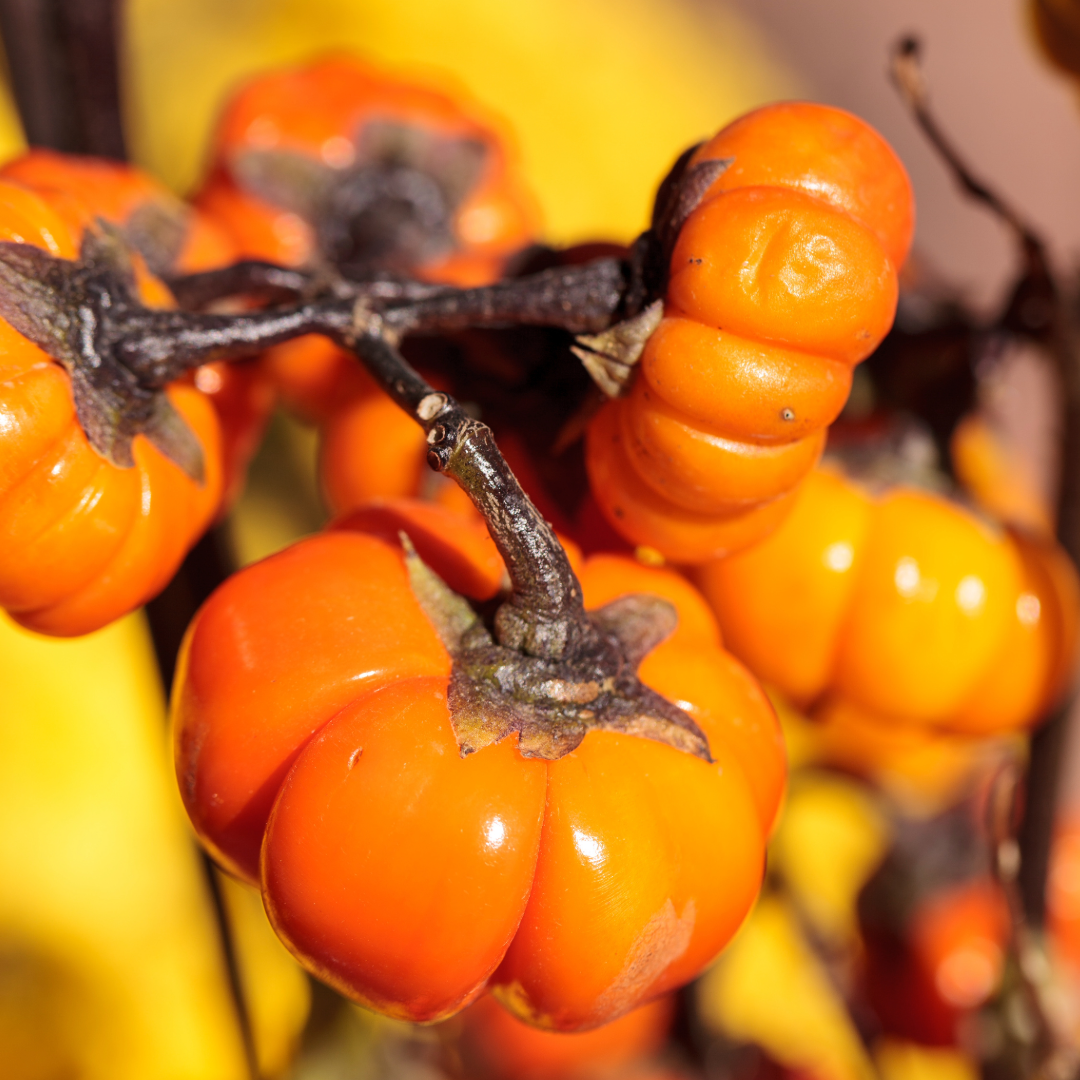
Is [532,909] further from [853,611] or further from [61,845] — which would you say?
[61,845]

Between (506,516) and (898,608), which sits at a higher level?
(506,516)

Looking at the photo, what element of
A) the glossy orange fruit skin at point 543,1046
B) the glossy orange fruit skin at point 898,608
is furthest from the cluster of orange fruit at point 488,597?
the glossy orange fruit skin at point 543,1046

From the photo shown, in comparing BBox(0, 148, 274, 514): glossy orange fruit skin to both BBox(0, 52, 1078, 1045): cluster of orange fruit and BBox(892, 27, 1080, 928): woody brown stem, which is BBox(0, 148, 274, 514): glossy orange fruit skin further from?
BBox(892, 27, 1080, 928): woody brown stem

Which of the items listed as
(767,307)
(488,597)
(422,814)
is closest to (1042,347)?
(767,307)

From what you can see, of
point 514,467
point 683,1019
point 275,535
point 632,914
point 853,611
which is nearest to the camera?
point 632,914

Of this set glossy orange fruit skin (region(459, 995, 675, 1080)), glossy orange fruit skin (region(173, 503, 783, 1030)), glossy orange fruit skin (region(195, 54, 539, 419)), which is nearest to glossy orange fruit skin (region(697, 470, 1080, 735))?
glossy orange fruit skin (region(173, 503, 783, 1030))

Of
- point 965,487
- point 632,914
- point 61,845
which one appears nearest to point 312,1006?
point 632,914

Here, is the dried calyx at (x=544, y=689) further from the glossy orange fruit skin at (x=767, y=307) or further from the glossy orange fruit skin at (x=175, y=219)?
the glossy orange fruit skin at (x=175, y=219)

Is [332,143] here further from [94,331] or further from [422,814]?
[422,814]
